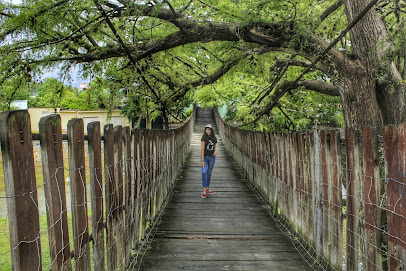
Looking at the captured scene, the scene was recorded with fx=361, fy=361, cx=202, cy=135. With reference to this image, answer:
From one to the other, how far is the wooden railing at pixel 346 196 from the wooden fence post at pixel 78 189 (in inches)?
85.7

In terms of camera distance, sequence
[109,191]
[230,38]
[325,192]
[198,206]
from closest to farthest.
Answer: [109,191] < [325,192] < [230,38] < [198,206]

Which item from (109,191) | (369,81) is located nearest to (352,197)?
A: (109,191)

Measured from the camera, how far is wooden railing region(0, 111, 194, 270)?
167cm

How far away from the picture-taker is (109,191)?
3184 millimetres

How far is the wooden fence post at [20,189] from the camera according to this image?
1628 millimetres

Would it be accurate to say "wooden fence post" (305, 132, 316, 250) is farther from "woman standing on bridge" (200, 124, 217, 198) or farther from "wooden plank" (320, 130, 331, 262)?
"woman standing on bridge" (200, 124, 217, 198)

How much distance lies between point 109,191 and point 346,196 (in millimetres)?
2168

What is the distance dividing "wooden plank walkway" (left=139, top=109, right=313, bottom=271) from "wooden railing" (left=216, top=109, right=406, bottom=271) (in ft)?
1.02

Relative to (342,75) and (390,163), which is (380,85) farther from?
(390,163)

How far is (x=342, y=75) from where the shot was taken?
18.7 ft

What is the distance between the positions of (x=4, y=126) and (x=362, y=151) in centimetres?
271

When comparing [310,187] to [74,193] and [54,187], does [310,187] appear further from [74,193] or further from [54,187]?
[54,187]

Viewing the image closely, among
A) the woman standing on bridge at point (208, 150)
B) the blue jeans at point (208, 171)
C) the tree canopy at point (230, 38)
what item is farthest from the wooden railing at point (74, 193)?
the woman standing on bridge at point (208, 150)

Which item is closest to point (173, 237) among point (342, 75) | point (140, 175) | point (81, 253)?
point (140, 175)
